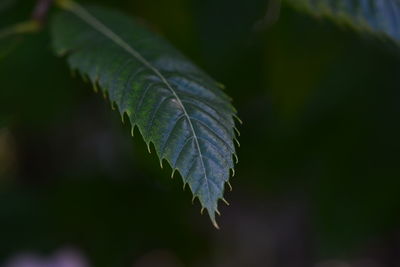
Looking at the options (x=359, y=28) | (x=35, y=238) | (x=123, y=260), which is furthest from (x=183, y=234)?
(x=359, y=28)

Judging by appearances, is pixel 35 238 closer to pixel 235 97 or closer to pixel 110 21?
pixel 235 97

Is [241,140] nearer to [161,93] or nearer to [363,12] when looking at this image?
[363,12]

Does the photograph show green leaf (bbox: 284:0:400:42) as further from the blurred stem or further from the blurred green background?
the blurred stem

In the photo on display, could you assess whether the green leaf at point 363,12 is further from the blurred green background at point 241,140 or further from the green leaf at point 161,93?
the blurred green background at point 241,140

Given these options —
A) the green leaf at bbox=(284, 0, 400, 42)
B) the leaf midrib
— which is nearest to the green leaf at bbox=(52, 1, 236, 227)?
the leaf midrib

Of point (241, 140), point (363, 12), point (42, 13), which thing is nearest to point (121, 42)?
point (42, 13)

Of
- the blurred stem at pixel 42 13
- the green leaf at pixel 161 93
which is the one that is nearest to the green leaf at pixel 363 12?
the green leaf at pixel 161 93
